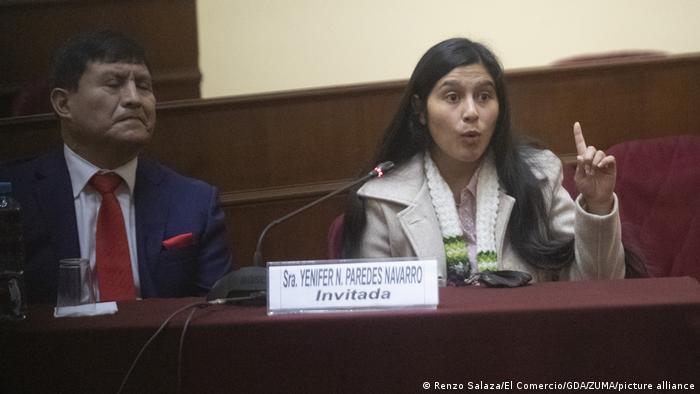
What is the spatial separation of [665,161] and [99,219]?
1.40m

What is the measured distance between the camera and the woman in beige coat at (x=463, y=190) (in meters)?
2.10

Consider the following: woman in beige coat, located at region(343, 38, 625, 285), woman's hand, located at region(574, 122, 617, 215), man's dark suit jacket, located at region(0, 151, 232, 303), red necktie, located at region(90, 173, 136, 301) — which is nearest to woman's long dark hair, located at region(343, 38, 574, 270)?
woman in beige coat, located at region(343, 38, 625, 285)

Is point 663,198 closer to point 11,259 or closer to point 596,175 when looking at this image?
point 596,175

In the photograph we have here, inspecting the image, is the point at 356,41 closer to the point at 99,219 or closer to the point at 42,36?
the point at 42,36

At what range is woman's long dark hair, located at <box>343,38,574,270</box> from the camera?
2.09m

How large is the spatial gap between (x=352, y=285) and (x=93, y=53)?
1.14 m

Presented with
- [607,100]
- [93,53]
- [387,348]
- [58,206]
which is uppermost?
[93,53]

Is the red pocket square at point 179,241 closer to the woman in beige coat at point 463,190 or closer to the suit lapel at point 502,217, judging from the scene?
the woman in beige coat at point 463,190

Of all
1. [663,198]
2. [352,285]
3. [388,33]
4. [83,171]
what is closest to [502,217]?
[663,198]

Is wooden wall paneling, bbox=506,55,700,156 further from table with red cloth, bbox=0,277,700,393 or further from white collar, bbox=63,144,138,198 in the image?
table with red cloth, bbox=0,277,700,393

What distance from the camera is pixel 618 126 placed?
2.80m

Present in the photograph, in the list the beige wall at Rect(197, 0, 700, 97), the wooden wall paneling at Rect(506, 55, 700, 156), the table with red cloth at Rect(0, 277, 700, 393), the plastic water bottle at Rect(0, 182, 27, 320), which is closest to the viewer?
the table with red cloth at Rect(0, 277, 700, 393)

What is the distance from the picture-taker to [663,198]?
7.94 ft

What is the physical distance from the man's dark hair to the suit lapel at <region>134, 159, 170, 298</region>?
0.85ft
